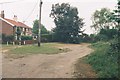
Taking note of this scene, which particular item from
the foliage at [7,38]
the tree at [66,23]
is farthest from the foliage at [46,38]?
the foliage at [7,38]

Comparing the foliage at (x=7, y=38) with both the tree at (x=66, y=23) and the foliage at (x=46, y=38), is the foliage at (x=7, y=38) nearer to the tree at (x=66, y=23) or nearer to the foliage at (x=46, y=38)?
the foliage at (x=46, y=38)

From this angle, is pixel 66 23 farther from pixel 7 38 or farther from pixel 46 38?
pixel 7 38

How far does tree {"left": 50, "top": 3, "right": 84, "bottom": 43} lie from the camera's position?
234 feet

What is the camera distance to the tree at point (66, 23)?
71.3m

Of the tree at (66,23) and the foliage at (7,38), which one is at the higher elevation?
the tree at (66,23)

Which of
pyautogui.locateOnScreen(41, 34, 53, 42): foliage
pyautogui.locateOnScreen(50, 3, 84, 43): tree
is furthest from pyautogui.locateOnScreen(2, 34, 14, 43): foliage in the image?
pyautogui.locateOnScreen(50, 3, 84, 43): tree

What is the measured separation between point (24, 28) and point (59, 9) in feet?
36.7

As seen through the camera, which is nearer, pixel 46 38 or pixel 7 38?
pixel 7 38

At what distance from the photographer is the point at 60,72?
52.3 ft

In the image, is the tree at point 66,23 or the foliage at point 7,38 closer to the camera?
the foliage at point 7,38

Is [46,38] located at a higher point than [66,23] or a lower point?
lower

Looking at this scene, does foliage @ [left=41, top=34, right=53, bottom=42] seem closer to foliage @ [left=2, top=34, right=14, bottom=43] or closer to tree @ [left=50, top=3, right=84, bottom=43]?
tree @ [left=50, top=3, right=84, bottom=43]

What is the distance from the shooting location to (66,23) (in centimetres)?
7250

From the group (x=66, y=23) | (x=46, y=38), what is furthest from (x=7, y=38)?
(x=66, y=23)
